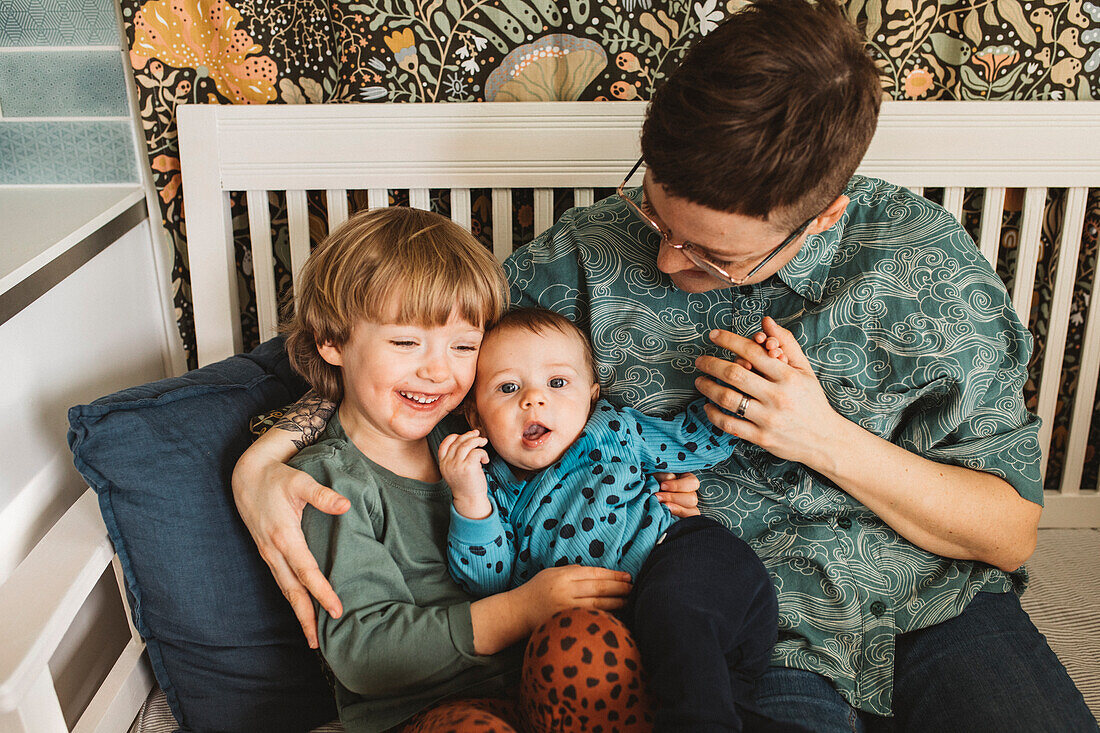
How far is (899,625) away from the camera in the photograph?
4.21 feet

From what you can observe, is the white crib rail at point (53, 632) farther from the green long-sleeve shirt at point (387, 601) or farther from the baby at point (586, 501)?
the baby at point (586, 501)

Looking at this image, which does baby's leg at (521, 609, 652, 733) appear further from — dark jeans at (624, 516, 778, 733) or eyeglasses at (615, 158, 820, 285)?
eyeglasses at (615, 158, 820, 285)

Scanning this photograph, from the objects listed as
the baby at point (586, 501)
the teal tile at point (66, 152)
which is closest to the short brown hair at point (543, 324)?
the baby at point (586, 501)

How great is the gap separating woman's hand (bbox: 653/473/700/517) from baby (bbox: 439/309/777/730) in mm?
20

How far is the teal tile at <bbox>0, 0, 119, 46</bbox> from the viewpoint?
63.6 inches

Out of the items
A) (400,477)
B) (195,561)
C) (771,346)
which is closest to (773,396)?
(771,346)

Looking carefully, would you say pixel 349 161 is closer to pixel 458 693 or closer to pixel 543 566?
pixel 543 566

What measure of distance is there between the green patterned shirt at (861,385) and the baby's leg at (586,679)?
332 mm

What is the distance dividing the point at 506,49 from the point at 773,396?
0.93m

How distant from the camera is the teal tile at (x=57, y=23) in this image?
1616 mm

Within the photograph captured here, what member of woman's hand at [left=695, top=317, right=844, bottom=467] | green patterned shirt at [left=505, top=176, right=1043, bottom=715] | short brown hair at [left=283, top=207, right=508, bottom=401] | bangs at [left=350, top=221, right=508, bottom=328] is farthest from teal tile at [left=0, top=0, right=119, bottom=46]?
woman's hand at [left=695, top=317, right=844, bottom=467]

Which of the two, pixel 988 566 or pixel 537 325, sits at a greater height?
pixel 537 325

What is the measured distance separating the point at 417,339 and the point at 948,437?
2.86 feet

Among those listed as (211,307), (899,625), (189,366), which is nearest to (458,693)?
(899,625)
